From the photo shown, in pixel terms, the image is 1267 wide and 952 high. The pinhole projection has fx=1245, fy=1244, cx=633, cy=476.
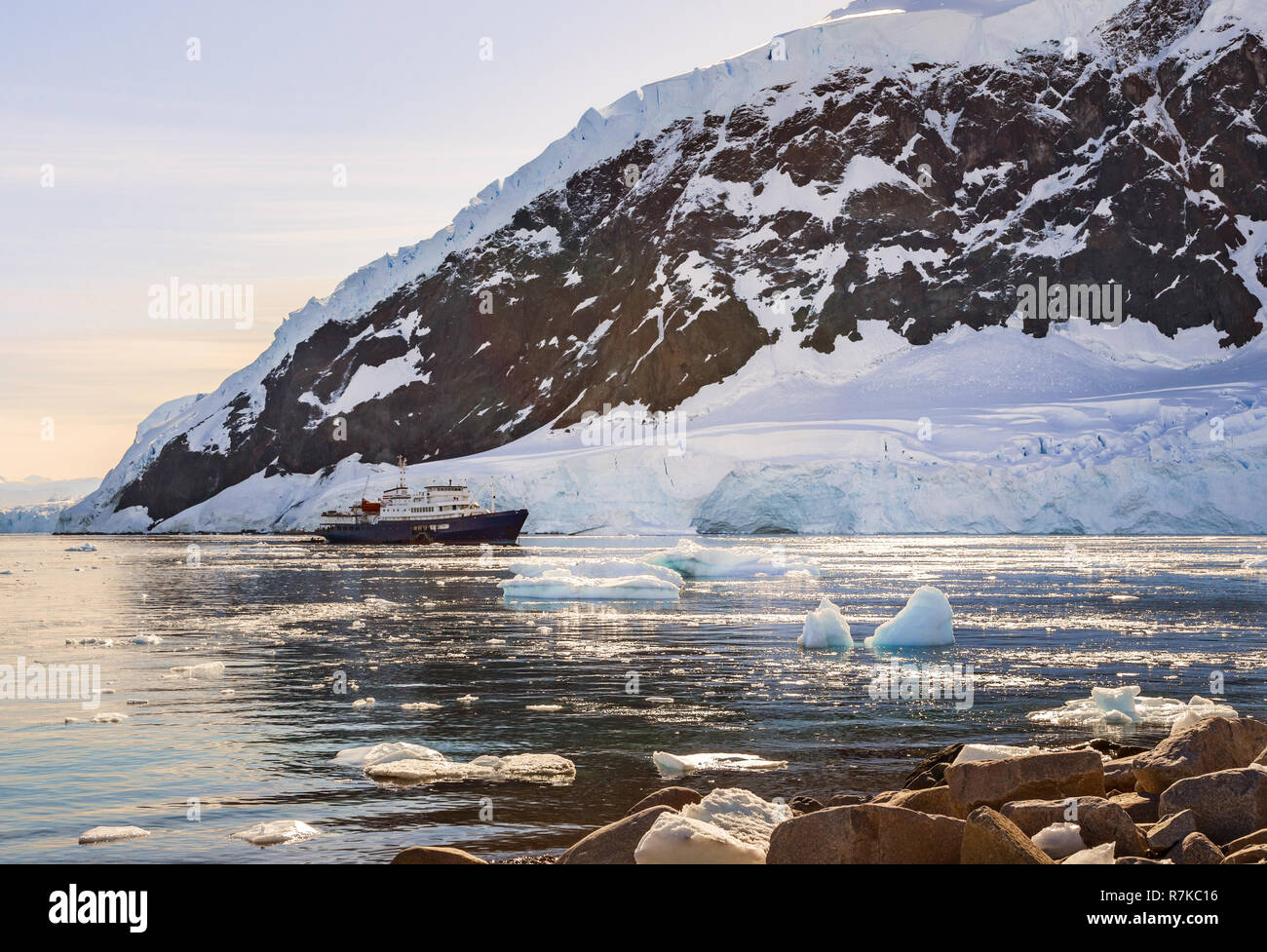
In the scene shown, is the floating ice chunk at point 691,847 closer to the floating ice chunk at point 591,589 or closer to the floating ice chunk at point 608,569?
the floating ice chunk at point 591,589

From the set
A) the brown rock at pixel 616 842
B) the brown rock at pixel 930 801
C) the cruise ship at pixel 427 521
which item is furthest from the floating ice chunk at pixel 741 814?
the cruise ship at pixel 427 521

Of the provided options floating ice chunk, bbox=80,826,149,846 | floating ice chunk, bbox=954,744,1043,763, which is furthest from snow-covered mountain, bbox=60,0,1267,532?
floating ice chunk, bbox=80,826,149,846

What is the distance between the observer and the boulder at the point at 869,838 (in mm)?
8156

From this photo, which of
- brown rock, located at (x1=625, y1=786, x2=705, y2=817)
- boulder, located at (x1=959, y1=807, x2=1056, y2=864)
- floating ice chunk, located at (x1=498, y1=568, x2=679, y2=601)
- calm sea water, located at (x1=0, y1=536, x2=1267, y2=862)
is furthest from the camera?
floating ice chunk, located at (x1=498, y1=568, x2=679, y2=601)

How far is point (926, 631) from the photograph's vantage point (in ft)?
84.5

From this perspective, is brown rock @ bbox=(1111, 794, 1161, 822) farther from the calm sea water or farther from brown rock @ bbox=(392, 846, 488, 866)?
brown rock @ bbox=(392, 846, 488, 866)

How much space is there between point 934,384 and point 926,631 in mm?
125301

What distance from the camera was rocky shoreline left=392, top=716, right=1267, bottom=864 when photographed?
26.8 feet

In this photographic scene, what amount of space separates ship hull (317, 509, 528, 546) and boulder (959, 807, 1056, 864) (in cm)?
9080

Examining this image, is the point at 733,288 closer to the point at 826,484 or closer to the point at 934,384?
the point at 934,384

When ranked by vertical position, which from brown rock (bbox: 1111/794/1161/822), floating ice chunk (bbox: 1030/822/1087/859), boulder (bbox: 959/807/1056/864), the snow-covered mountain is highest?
the snow-covered mountain

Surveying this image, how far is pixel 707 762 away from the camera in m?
14.0

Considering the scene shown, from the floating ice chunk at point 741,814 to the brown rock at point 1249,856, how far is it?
2.90 metres

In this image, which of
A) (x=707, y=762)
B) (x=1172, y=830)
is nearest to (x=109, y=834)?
(x=707, y=762)
